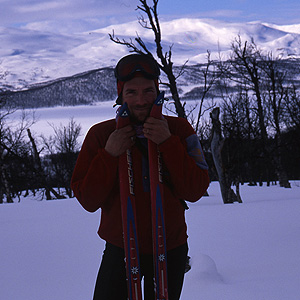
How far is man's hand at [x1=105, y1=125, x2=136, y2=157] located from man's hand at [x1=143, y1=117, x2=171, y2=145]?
3.4 inches

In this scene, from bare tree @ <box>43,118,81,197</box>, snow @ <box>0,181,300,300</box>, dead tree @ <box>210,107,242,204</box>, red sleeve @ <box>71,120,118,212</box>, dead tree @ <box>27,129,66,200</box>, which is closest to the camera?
red sleeve @ <box>71,120,118,212</box>

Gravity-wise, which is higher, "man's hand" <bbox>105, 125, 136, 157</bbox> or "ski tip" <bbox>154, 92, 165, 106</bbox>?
"ski tip" <bbox>154, 92, 165, 106</bbox>

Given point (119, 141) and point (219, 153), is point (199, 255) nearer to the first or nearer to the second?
point (119, 141)

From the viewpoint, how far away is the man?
6.00 feet

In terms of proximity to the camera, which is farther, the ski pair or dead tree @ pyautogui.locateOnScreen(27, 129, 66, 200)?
dead tree @ pyautogui.locateOnScreen(27, 129, 66, 200)

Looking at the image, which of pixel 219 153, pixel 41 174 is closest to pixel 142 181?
pixel 219 153

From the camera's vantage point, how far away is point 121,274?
75.7 inches

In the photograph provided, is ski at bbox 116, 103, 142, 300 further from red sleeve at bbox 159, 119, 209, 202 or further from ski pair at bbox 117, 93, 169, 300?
red sleeve at bbox 159, 119, 209, 202

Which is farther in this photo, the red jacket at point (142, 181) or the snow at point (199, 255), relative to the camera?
the snow at point (199, 255)

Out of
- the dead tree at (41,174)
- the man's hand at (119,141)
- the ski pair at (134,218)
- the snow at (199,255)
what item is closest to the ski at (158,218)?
the ski pair at (134,218)

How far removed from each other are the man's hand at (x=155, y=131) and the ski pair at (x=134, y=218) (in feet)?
0.14

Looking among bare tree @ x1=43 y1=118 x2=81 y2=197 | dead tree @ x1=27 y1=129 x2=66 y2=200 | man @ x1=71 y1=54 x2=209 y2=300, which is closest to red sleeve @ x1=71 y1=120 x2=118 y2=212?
man @ x1=71 y1=54 x2=209 y2=300

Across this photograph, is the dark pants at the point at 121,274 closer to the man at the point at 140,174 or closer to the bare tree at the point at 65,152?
the man at the point at 140,174

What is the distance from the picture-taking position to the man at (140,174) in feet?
6.00
